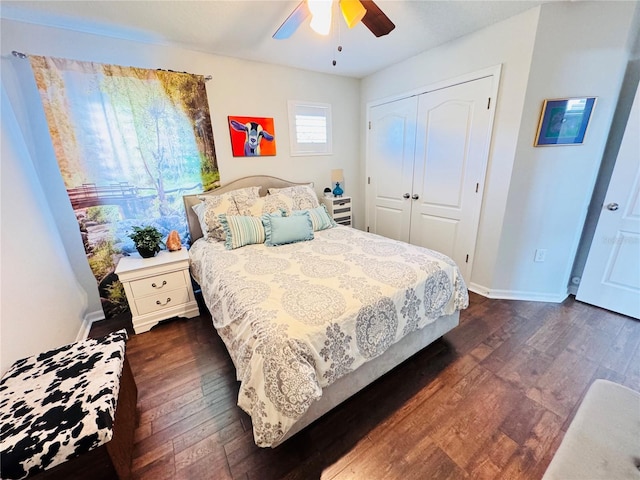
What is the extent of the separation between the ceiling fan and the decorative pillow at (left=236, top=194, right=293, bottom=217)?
139 centimetres

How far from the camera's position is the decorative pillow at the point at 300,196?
2.70 meters

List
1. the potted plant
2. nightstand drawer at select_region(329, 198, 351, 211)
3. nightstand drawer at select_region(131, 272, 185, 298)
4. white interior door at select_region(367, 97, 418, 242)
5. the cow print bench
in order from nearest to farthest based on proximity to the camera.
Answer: the cow print bench < nightstand drawer at select_region(131, 272, 185, 298) < the potted plant < white interior door at select_region(367, 97, 418, 242) < nightstand drawer at select_region(329, 198, 351, 211)

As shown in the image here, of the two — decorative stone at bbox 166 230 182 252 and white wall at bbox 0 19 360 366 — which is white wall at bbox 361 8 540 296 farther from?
decorative stone at bbox 166 230 182 252

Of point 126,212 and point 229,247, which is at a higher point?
point 126,212

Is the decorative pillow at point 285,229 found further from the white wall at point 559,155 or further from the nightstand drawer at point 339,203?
the white wall at point 559,155

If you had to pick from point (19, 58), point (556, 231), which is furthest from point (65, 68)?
point (556, 231)

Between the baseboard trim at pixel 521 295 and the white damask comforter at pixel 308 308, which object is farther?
the baseboard trim at pixel 521 295

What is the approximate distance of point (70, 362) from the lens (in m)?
1.23

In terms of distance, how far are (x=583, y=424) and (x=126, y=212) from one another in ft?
10.3

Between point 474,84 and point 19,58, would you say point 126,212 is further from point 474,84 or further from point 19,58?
point 474,84

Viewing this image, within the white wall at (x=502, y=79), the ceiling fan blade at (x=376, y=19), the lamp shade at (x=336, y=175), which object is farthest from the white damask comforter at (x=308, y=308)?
the lamp shade at (x=336, y=175)

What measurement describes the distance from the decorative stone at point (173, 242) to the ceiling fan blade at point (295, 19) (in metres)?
1.83

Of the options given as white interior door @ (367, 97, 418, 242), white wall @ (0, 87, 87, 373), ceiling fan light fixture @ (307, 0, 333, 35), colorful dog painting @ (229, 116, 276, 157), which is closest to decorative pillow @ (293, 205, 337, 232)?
colorful dog painting @ (229, 116, 276, 157)

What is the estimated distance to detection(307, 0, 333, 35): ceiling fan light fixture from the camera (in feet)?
4.60
